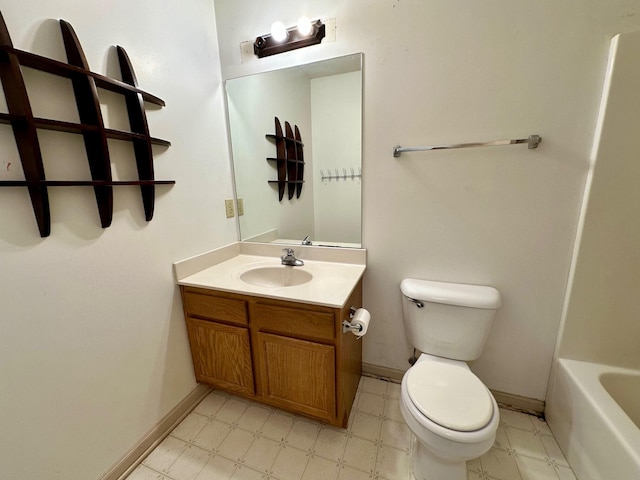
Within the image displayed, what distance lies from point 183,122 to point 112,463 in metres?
1.66

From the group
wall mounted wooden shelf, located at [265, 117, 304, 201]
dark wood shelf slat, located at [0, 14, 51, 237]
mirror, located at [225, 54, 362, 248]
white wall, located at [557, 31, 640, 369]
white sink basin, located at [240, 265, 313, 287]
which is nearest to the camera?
dark wood shelf slat, located at [0, 14, 51, 237]

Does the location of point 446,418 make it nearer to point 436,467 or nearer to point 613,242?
point 436,467

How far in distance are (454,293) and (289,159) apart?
129cm

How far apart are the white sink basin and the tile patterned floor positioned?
741 millimetres

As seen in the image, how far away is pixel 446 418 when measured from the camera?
958mm

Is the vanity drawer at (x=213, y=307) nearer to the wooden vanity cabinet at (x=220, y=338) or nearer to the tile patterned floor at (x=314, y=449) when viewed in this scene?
the wooden vanity cabinet at (x=220, y=338)

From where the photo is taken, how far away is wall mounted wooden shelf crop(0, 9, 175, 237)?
2.56 ft

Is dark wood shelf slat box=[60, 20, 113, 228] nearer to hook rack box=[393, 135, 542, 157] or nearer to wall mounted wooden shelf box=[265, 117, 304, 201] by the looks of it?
wall mounted wooden shelf box=[265, 117, 304, 201]

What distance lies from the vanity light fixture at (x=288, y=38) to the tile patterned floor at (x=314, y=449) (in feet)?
6.92

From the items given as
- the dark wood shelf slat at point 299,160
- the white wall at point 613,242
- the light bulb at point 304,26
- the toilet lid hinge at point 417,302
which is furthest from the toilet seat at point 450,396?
the light bulb at point 304,26

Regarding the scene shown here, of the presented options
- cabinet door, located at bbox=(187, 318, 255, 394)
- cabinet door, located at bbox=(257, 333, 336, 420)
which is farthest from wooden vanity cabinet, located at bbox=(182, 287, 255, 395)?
cabinet door, located at bbox=(257, 333, 336, 420)

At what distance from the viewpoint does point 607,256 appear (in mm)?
1155

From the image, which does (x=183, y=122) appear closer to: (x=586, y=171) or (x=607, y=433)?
(x=586, y=171)

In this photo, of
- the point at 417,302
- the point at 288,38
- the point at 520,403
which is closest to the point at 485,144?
the point at 417,302
